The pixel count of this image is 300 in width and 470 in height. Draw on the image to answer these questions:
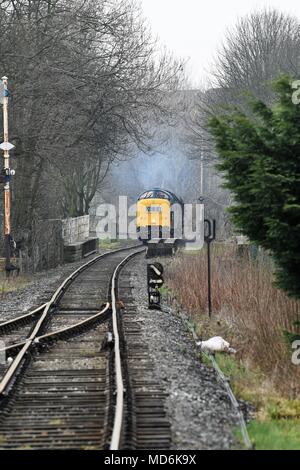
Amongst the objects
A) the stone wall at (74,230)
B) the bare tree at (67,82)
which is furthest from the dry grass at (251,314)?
the stone wall at (74,230)

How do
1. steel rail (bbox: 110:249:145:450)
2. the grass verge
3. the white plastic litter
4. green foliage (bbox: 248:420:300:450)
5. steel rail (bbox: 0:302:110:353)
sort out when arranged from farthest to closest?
the white plastic litter, steel rail (bbox: 0:302:110:353), the grass verge, green foliage (bbox: 248:420:300:450), steel rail (bbox: 110:249:145:450)

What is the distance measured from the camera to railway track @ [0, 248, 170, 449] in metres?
6.78

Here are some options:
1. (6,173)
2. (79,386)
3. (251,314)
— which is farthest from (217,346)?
(6,173)

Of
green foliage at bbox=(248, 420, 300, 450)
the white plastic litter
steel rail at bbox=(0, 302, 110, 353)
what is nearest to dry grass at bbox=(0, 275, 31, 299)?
steel rail at bbox=(0, 302, 110, 353)

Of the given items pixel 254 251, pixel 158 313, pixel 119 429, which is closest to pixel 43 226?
pixel 254 251

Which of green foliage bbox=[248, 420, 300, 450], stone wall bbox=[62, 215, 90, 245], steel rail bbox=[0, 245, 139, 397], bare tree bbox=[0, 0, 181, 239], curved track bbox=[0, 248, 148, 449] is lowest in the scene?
green foliage bbox=[248, 420, 300, 450]

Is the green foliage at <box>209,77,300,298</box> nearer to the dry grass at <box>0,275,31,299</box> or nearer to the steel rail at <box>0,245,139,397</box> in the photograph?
the steel rail at <box>0,245,139,397</box>

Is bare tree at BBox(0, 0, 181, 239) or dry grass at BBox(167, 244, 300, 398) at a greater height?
bare tree at BBox(0, 0, 181, 239)

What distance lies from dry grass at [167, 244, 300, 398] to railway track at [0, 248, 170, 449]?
146 cm

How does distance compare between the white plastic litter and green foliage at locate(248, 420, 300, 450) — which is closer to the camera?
green foliage at locate(248, 420, 300, 450)

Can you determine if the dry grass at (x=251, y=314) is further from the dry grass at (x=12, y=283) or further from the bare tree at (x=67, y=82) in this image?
the bare tree at (x=67, y=82)

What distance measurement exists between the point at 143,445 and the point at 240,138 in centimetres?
Answer: 413

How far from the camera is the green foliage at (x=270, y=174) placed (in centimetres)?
856

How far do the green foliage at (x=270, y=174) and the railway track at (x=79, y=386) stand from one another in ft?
7.03
